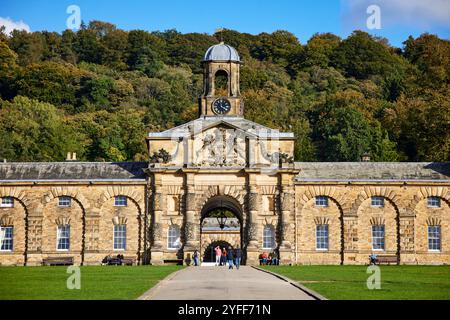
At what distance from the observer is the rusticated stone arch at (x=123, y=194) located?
65.4m

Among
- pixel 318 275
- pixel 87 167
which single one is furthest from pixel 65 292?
pixel 87 167

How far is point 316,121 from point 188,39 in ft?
144

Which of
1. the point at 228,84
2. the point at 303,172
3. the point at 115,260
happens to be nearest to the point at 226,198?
the point at 303,172

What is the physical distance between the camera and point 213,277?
43062 mm

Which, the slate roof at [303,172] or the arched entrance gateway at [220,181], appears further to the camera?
the slate roof at [303,172]

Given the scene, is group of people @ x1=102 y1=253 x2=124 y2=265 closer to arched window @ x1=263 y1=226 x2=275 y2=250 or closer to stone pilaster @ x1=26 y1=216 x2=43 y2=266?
stone pilaster @ x1=26 y1=216 x2=43 y2=266

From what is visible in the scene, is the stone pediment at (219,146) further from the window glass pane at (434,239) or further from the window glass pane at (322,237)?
the window glass pane at (434,239)

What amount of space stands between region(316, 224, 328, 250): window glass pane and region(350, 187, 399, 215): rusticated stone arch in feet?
6.96

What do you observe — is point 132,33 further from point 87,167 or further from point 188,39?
point 87,167

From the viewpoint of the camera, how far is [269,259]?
63.0 metres

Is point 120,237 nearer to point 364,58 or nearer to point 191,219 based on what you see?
point 191,219

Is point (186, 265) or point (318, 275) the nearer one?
point (318, 275)

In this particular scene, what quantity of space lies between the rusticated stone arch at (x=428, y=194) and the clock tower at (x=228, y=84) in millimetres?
13078

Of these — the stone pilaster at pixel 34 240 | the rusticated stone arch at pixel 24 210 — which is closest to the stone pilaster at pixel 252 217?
the stone pilaster at pixel 34 240
